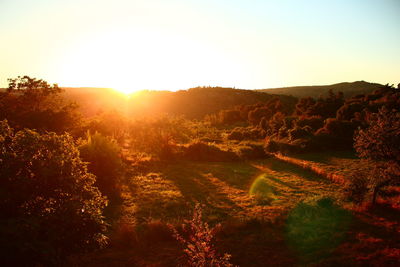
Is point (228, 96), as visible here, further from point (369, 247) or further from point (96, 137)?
point (369, 247)

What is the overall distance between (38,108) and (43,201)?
1103 inches

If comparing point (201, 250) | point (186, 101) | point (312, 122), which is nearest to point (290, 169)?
point (312, 122)

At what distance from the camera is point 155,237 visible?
14.0 meters

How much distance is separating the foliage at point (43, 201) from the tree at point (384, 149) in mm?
15317

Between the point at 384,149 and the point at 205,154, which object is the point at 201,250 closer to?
the point at 384,149

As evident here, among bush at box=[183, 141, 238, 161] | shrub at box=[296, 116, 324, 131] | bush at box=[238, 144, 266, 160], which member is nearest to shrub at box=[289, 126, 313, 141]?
shrub at box=[296, 116, 324, 131]

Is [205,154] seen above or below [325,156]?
below

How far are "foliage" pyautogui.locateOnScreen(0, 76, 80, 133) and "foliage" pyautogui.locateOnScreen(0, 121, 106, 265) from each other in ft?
74.4

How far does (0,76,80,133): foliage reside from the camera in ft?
95.2

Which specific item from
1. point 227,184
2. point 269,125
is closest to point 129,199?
point 227,184

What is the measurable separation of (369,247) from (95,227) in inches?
452

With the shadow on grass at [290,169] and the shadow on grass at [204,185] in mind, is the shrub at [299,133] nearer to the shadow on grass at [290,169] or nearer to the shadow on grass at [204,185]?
the shadow on grass at [290,169]

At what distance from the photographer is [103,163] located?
21500mm

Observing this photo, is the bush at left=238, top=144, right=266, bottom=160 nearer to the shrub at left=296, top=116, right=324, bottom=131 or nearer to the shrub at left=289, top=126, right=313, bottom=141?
the shrub at left=289, top=126, right=313, bottom=141
